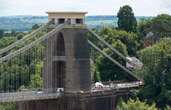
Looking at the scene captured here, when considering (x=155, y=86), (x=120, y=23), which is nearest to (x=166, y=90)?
(x=155, y=86)

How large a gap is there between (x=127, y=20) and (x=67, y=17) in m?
34.7

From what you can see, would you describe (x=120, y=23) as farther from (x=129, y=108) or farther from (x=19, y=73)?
(x=129, y=108)

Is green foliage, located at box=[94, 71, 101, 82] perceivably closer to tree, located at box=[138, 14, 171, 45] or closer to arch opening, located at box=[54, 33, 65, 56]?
arch opening, located at box=[54, 33, 65, 56]

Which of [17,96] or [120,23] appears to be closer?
[17,96]

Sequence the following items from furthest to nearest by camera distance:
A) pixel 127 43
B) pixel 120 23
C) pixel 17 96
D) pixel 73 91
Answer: pixel 120 23
pixel 127 43
pixel 73 91
pixel 17 96

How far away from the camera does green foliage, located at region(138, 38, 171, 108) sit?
182 feet

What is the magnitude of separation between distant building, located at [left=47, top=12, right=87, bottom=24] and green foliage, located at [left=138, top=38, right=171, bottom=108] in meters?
6.22

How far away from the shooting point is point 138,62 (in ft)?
225

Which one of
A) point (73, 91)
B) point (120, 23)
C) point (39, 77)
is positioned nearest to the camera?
point (73, 91)

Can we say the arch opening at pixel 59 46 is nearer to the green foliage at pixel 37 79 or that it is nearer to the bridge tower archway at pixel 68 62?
the bridge tower archway at pixel 68 62

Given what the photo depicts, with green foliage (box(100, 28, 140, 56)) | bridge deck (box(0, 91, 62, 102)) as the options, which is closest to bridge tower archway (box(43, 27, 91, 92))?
bridge deck (box(0, 91, 62, 102))

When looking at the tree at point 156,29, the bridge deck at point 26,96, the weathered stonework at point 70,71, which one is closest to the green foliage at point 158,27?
the tree at point 156,29

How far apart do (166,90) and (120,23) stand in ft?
117

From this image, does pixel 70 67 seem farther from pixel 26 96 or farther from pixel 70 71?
pixel 26 96
